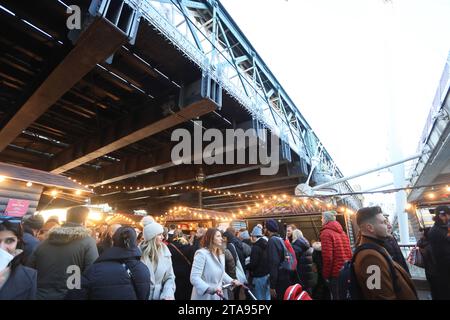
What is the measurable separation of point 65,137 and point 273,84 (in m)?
7.32

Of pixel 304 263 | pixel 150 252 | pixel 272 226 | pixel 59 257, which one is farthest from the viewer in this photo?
pixel 304 263

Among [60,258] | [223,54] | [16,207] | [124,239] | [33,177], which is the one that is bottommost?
[60,258]

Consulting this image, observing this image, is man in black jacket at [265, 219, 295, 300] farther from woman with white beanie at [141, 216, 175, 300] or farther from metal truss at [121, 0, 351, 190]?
metal truss at [121, 0, 351, 190]

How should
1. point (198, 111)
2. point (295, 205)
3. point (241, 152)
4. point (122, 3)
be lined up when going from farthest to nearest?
point (295, 205) → point (241, 152) → point (198, 111) → point (122, 3)

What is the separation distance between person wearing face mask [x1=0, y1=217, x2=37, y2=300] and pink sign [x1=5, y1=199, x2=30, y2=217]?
4429mm

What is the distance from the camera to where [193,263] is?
3.18 m

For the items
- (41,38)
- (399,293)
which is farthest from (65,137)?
(399,293)

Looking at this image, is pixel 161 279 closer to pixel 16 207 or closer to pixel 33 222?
pixel 33 222

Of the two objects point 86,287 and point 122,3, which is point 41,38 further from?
point 86,287

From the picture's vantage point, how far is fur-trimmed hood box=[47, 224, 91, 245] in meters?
2.73

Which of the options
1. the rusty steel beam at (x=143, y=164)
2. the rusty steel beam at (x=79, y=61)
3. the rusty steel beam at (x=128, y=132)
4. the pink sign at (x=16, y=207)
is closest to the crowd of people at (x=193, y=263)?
the pink sign at (x=16, y=207)

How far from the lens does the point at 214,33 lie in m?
5.23

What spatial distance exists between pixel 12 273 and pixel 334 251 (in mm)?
4634

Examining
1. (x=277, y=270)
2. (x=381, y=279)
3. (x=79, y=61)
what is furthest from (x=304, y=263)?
(x=79, y=61)
